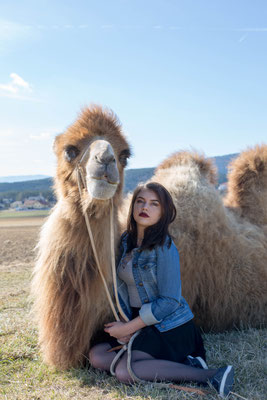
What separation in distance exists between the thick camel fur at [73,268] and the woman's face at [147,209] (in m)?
0.17

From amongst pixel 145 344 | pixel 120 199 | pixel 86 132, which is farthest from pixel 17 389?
pixel 86 132

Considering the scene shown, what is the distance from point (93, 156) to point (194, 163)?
209cm

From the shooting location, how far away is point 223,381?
7.76ft

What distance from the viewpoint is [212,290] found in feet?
12.1

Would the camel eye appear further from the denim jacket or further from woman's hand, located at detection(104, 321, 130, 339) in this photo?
woman's hand, located at detection(104, 321, 130, 339)

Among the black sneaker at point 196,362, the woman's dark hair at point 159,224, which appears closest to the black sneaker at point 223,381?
the black sneaker at point 196,362

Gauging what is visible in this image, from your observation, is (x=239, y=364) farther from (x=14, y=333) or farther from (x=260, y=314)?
(x=14, y=333)

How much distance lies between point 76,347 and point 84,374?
0.19 metres

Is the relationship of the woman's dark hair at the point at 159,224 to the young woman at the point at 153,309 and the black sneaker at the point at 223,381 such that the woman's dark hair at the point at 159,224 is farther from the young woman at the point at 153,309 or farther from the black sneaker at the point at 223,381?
the black sneaker at the point at 223,381

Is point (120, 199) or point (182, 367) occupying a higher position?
point (120, 199)

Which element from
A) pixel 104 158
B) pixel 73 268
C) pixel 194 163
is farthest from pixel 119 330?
pixel 194 163

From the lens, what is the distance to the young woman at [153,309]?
8.29 ft

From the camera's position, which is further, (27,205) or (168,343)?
(27,205)

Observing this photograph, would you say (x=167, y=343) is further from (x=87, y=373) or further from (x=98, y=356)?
(x=87, y=373)
